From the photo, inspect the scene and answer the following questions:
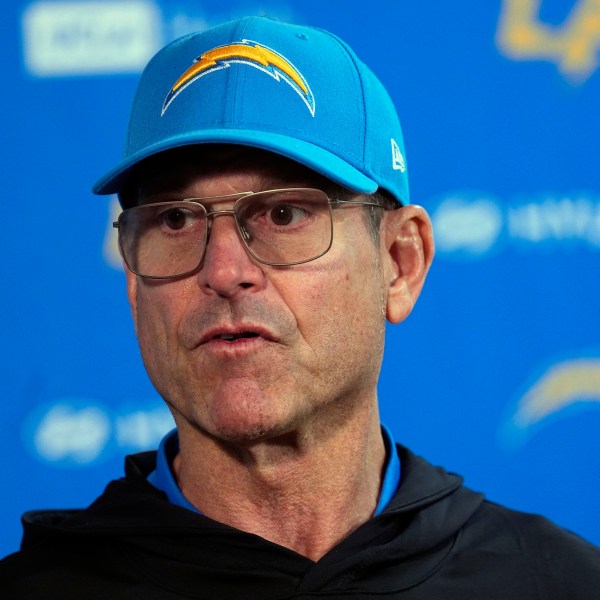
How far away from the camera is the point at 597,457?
2494 mm

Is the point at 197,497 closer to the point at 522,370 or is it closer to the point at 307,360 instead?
the point at 307,360

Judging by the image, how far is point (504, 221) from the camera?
2.44 m

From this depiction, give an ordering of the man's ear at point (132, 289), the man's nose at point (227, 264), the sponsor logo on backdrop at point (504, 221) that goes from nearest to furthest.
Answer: the man's nose at point (227, 264), the man's ear at point (132, 289), the sponsor logo on backdrop at point (504, 221)

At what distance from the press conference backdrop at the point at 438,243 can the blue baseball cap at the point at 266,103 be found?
2.64ft

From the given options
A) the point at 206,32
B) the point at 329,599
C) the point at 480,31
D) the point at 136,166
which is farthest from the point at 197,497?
the point at 480,31

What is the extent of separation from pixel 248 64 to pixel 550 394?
1306 mm

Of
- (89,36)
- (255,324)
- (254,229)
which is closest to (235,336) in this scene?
(255,324)

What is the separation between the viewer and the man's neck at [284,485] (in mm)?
1487

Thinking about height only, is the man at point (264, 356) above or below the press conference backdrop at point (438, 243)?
below

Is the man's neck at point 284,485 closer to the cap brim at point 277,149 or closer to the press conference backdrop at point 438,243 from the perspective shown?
the cap brim at point 277,149

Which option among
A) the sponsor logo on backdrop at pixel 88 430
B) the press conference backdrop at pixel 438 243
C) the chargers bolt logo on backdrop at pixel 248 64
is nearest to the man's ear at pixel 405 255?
the chargers bolt logo on backdrop at pixel 248 64

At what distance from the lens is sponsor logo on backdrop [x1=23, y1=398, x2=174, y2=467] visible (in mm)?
2316

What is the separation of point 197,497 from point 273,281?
0.35 metres

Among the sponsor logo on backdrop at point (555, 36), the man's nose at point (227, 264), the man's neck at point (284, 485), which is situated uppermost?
the sponsor logo on backdrop at point (555, 36)
